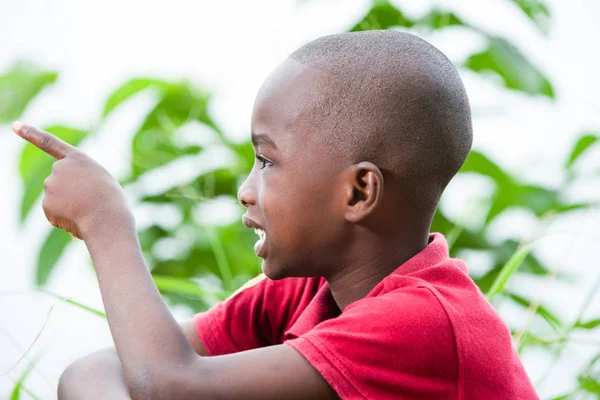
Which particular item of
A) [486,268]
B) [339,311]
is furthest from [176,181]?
[339,311]

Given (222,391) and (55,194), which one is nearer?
(222,391)

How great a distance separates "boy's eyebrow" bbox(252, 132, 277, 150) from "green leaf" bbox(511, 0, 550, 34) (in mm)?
1002

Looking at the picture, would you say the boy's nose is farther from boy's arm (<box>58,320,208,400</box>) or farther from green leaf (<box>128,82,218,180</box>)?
green leaf (<box>128,82,218,180</box>)

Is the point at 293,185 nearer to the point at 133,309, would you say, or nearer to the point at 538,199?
the point at 133,309

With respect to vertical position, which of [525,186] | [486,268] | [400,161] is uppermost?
[400,161]

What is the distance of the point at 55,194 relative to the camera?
2.71 feet

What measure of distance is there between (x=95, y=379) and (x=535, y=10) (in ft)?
3.83

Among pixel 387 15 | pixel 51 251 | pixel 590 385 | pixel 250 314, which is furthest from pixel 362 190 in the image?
pixel 51 251

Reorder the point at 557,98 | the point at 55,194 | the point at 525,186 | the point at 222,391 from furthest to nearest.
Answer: the point at 525,186, the point at 557,98, the point at 55,194, the point at 222,391

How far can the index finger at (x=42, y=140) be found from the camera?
2.72ft

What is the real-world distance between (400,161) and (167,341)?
10.4 inches

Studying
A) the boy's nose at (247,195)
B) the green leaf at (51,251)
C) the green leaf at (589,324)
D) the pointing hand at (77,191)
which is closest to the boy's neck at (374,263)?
the boy's nose at (247,195)

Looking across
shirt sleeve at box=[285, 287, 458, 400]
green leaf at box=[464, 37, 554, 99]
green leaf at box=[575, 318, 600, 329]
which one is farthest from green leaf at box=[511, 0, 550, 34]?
shirt sleeve at box=[285, 287, 458, 400]

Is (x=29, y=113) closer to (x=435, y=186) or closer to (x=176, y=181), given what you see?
(x=176, y=181)
